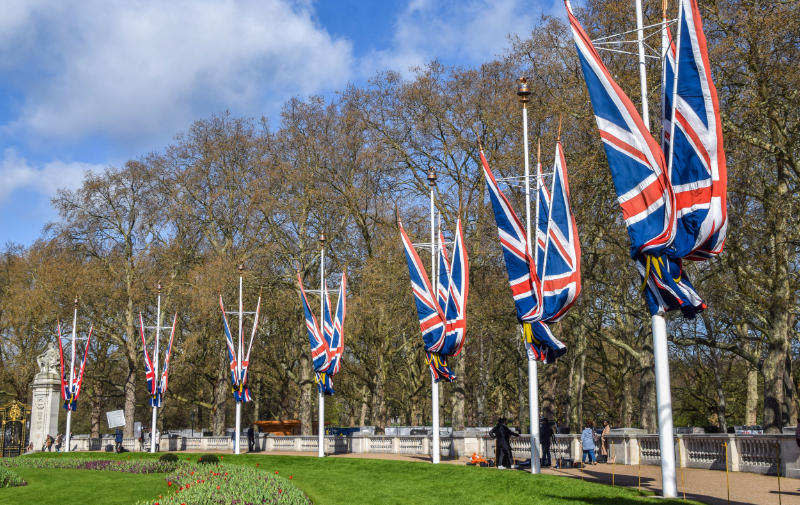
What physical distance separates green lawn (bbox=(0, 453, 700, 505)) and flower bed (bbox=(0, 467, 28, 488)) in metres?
0.42

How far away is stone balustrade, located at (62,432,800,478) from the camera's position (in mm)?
19672

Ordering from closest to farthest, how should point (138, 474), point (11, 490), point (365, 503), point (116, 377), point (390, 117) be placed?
point (365, 503)
point (11, 490)
point (138, 474)
point (390, 117)
point (116, 377)

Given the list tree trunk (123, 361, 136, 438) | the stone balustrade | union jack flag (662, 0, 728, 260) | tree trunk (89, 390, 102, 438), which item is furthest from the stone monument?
union jack flag (662, 0, 728, 260)

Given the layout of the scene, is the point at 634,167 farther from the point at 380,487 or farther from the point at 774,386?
the point at 774,386

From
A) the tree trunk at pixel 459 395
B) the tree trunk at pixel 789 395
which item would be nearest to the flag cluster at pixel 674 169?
the tree trunk at pixel 789 395

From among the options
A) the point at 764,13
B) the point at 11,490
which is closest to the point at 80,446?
the point at 11,490

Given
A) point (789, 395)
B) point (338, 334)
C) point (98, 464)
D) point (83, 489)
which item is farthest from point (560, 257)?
point (98, 464)

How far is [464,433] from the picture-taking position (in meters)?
31.1

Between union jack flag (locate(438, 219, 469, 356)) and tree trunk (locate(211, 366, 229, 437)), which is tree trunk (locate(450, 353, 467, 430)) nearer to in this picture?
union jack flag (locate(438, 219, 469, 356))

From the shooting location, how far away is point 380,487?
21.0 metres

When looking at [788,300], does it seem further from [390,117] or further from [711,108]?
[390,117]

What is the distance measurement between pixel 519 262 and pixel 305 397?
27281mm

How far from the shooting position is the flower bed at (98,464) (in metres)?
30.0

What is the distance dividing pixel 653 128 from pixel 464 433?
14.4m
